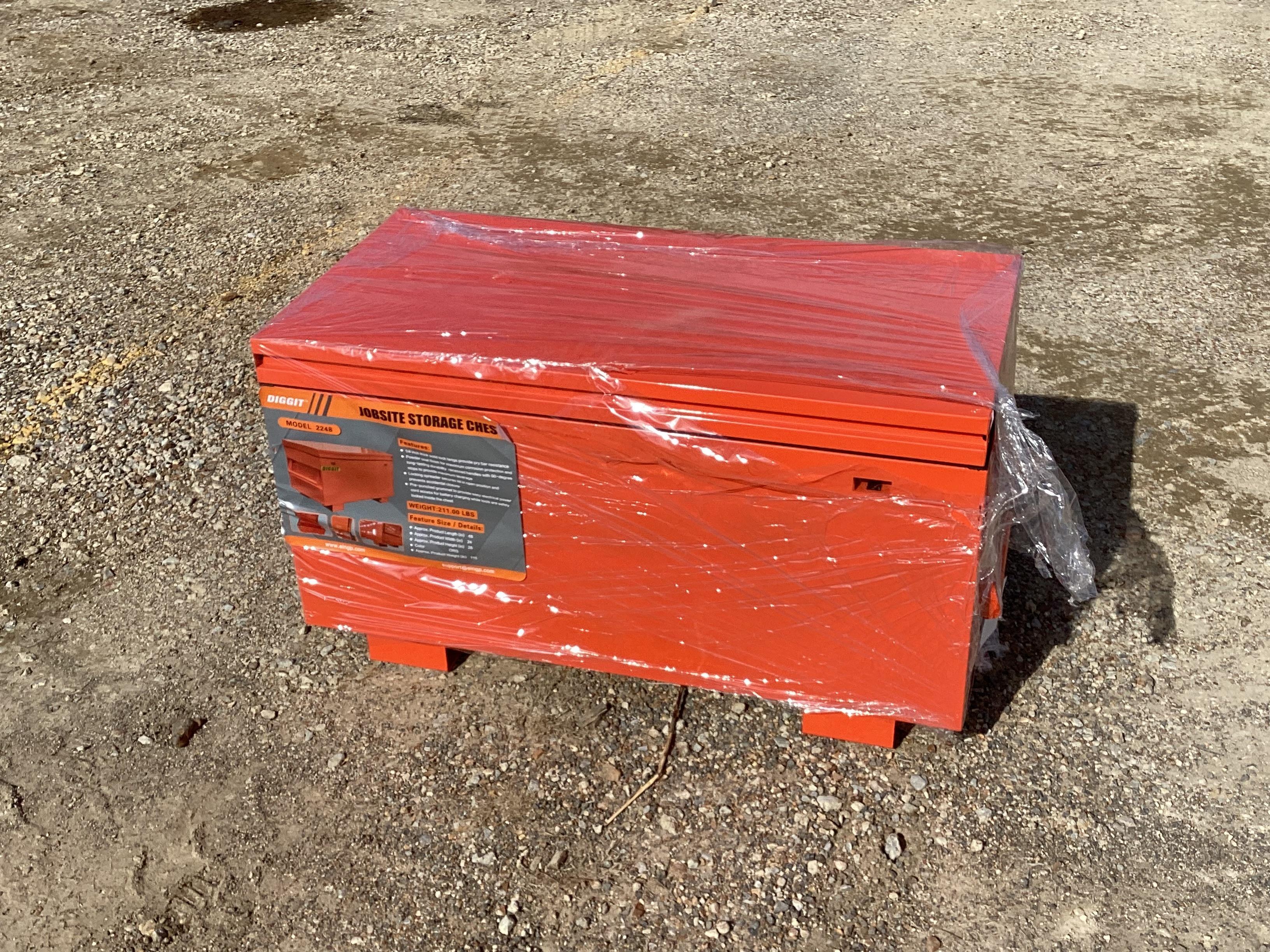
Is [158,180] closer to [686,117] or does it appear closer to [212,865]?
[686,117]

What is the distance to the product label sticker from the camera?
236 cm

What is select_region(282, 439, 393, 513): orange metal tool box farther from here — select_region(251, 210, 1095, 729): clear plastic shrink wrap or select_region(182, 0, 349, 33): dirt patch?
select_region(182, 0, 349, 33): dirt patch

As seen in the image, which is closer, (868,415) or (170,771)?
(868,415)

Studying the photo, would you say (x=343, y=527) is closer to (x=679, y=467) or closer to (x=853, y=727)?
(x=679, y=467)

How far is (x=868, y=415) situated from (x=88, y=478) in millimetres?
2596

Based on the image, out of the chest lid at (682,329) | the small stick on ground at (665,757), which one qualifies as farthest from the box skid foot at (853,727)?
the chest lid at (682,329)

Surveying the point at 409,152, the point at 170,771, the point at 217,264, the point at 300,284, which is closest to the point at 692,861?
the point at 170,771

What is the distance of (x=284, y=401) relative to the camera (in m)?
2.43

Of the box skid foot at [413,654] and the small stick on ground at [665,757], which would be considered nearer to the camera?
the small stick on ground at [665,757]

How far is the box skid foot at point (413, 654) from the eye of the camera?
2754 millimetres

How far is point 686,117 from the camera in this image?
627 centimetres

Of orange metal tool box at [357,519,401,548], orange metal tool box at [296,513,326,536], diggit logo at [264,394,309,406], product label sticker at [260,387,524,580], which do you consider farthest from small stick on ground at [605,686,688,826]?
diggit logo at [264,394,309,406]

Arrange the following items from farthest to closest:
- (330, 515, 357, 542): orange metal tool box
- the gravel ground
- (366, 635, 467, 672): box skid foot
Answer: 1. (366, 635, 467, 672): box skid foot
2. (330, 515, 357, 542): orange metal tool box
3. the gravel ground

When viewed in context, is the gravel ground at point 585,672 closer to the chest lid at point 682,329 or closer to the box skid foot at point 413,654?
the box skid foot at point 413,654
